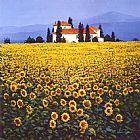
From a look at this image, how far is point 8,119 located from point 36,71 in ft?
1.17

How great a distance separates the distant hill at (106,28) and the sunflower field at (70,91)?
0.08m

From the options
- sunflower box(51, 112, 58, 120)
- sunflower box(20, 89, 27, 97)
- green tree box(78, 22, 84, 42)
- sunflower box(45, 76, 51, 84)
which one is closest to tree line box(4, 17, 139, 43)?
green tree box(78, 22, 84, 42)

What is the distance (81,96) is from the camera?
2229 millimetres

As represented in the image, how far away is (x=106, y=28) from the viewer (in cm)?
242

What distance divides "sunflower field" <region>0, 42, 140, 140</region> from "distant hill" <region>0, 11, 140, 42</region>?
0.28 ft

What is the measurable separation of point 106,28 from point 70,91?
1.67ft

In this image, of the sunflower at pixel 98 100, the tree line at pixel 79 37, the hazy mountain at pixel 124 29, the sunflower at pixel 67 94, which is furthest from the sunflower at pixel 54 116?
the hazy mountain at pixel 124 29

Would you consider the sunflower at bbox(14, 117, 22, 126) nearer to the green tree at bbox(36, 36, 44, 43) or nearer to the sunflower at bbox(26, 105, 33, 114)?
the sunflower at bbox(26, 105, 33, 114)

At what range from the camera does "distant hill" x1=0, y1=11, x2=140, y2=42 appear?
7.79ft

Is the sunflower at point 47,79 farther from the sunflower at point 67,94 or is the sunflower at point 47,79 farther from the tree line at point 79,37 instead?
the tree line at point 79,37

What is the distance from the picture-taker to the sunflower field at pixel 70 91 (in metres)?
2.18

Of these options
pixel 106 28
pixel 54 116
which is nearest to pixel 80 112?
pixel 54 116

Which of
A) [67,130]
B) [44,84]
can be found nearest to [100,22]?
[44,84]

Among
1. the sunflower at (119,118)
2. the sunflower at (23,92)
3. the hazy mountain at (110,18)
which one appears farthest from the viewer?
the hazy mountain at (110,18)
